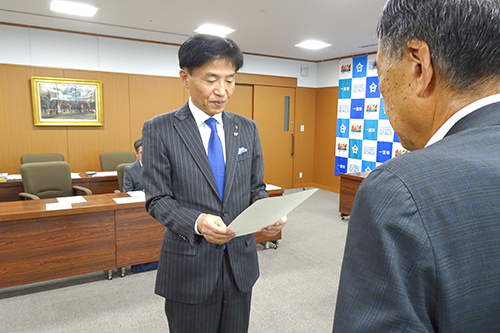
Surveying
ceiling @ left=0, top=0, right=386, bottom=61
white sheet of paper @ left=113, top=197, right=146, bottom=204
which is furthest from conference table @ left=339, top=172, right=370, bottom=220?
white sheet of paper @ left=113, top=197, right=146, bottom=204

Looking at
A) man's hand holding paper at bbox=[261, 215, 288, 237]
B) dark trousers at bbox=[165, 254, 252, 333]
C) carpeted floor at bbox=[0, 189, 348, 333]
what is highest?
man's hand holding paper at bbox=[261, 215, 288, 237]

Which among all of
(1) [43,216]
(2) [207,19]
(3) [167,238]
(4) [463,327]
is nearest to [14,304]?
(1) [43,216]

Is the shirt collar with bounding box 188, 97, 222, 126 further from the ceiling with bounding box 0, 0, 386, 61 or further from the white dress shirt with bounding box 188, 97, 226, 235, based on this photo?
the ceiling with bounding box 0, 0, 386, 61

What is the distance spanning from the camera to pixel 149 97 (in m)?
→ 6.21

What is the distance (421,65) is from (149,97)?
241 inches

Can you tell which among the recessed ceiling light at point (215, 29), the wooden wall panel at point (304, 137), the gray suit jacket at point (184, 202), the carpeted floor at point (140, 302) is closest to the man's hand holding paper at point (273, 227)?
the gray suit jacket at point (184, 202)

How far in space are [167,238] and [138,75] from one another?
5.30 m

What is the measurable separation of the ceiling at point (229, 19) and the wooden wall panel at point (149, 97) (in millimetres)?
709

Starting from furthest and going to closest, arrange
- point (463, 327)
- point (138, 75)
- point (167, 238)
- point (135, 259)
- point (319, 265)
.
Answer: point (138, 75), point (319, 265), point (135, 259), point (167, 238), point (463, 327)

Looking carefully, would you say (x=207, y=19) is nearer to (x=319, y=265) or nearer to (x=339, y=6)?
(x=339, y=6)

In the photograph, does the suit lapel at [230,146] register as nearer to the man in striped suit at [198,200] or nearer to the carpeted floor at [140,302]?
the man in striped suit at [198,200]

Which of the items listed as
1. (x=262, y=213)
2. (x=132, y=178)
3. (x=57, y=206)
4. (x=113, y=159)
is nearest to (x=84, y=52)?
(x=113, y=159)

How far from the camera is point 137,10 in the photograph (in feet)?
14.4

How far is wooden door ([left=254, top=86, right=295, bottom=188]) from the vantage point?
748 centimetres
